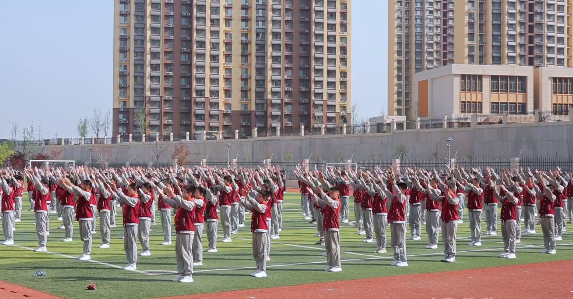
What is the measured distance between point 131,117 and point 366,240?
109504mm

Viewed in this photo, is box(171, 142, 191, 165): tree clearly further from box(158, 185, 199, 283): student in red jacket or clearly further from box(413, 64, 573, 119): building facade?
box(158, 185, 199, 283): student in red jacket

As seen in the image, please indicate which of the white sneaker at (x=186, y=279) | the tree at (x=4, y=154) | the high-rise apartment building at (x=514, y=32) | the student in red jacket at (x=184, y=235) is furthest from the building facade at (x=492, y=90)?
the white sneaker at (x=186, y=279)

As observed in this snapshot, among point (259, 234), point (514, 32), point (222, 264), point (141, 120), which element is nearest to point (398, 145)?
point (222, 264)

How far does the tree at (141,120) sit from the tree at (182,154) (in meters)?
32.1

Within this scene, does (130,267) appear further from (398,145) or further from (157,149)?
(157,149)

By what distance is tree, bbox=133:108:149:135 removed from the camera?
408ft

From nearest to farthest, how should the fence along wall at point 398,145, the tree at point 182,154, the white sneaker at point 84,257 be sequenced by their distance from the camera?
the white sneaker at point 84,257 < the fence along wall at point 398,145 < the tree at point 182,154

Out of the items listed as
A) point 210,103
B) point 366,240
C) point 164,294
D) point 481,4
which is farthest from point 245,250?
point 481,4

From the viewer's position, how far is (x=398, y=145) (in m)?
71.7

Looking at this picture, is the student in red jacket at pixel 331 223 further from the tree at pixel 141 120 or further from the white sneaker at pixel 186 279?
the tree at pixel 141 120

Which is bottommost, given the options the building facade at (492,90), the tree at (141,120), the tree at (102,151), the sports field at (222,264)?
the sports field at (222,264)

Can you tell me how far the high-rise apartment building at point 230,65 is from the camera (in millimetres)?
129875

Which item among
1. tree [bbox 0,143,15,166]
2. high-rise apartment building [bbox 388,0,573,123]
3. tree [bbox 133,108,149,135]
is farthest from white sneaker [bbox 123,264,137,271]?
high-rise apartment building [bbox 388,0,573,123]

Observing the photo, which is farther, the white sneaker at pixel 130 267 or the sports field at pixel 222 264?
the white sneaker at pixel 130 267
